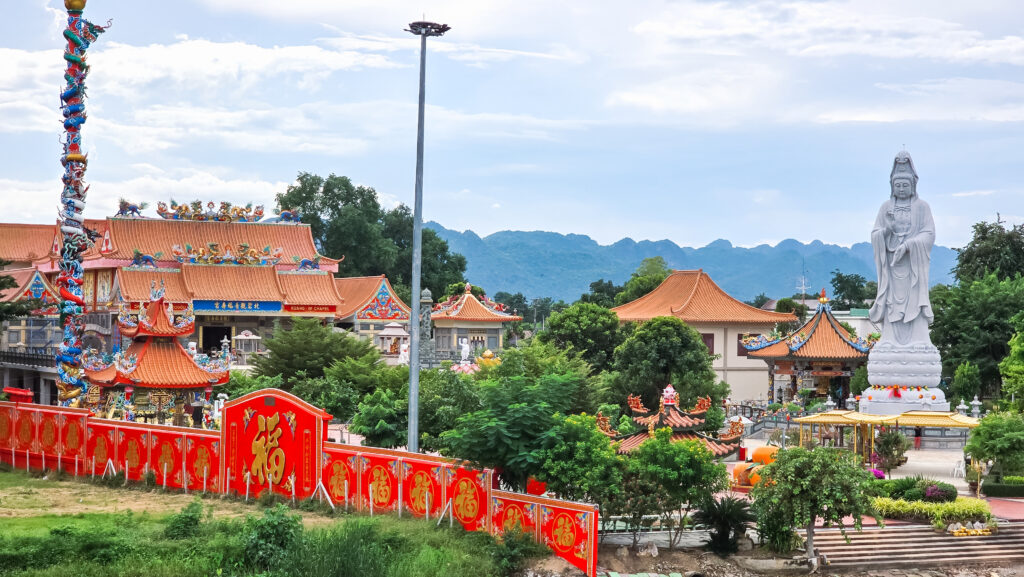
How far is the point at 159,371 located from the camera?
32.2 meters

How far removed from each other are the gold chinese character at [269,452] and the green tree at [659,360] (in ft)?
69.9

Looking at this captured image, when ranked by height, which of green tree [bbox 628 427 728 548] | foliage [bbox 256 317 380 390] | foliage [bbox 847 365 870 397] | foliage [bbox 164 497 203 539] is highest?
foliage [bbox 256 317 380 390]

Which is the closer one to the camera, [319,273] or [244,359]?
[244,359]

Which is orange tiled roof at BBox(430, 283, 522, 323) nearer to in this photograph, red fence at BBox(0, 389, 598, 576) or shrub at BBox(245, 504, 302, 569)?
red fence at BBox(0, 389, 598, 576)

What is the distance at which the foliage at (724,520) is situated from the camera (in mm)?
22312

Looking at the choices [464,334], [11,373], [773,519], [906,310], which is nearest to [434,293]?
[464,334]

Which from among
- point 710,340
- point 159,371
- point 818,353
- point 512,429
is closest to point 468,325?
point 710,340

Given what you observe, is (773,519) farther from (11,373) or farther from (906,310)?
(11,373)

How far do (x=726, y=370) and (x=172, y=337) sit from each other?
31.5 metres

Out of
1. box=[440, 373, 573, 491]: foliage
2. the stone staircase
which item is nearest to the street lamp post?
box=[440, 373, 573, 491]: foliage

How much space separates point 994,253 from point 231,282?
125 feet

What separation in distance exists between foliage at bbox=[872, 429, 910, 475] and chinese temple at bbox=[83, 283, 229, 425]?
17.4m

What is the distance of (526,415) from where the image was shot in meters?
20.2

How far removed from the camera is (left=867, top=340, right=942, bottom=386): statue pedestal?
121ft
